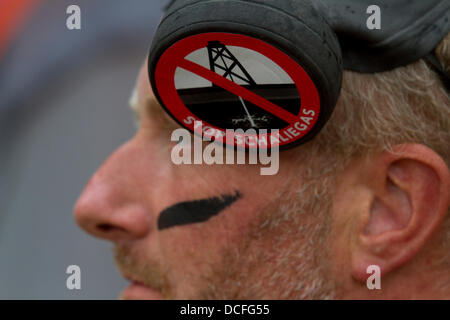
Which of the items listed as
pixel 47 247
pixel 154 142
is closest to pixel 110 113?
pixel 47 247

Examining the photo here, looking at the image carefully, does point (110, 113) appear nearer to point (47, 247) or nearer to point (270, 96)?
point (47, 247)

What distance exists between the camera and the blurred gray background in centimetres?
310

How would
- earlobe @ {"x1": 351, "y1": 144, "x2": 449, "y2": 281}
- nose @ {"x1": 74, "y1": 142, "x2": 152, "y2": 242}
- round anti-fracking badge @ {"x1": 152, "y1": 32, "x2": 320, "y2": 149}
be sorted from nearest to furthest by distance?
round anti-fracking badge @ {"x1": 152, "y1": 32, "x2": 320, "y2": 149} < earlobe @ {"x1": 351, "y1": 144, "x2": 449, "y2": 281} < nose @ {"x1": 74, "y1": 142, "x2": 152, "y2": 242}

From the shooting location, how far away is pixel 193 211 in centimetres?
115

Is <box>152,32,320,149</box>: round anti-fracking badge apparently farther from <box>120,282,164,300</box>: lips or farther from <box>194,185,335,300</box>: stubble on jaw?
<box>120,282,164,300</box>: lips

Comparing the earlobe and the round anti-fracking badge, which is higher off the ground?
the round anti-fracking badge

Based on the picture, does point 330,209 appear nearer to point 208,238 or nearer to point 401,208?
point 401,208

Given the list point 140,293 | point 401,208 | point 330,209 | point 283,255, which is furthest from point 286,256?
point 140,293

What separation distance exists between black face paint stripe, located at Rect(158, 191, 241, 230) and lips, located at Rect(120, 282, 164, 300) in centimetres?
15

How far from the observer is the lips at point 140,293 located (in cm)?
124

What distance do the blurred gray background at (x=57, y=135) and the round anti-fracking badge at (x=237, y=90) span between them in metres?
2.09

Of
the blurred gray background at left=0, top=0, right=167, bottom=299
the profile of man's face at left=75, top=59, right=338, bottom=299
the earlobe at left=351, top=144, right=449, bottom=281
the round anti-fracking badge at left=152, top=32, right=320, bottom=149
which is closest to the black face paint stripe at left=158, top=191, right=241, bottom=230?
the profile of man's face at left=75, top=59, right=338, bottom=299

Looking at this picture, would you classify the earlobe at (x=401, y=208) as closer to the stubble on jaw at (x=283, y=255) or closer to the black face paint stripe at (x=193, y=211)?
the stubble on jaw at (x=283, y=255)

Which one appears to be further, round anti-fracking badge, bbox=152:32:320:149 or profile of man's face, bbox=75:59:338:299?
profile of man's face, bbox=75:59:338:299
